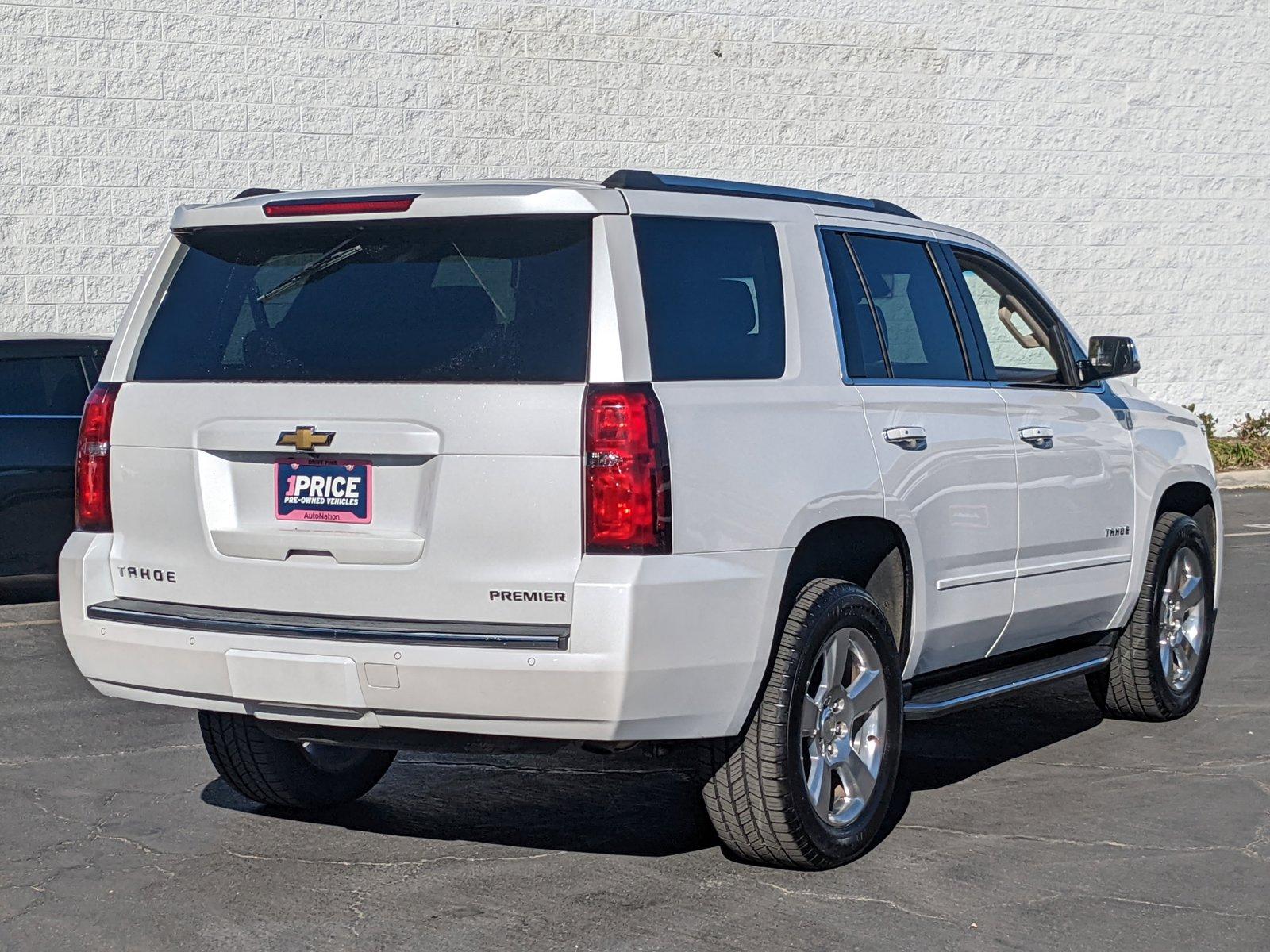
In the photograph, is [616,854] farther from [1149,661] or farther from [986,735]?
[1149,661]

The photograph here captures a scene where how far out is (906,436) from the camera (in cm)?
554

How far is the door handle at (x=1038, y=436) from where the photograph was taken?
20.5 feet

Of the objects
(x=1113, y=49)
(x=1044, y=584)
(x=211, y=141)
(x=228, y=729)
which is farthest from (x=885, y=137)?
(x=228, y=729)

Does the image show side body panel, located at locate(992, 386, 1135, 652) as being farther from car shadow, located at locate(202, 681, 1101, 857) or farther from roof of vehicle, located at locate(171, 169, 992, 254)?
roof of vehicle, located at locate(171, 169, 992, 254)

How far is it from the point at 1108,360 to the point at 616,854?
2.82 m

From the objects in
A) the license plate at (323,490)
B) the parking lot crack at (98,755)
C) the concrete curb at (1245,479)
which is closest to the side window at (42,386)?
the parking lot crack at (98,755)

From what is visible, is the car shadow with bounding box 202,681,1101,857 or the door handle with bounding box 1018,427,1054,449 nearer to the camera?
the car shadow with bounding box 202,681,1101,857

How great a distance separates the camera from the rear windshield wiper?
499 centimetres

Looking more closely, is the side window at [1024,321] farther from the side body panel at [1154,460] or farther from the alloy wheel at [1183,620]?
the alloy wheel at [1183,620]

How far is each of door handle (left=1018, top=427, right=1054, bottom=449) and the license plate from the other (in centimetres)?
258

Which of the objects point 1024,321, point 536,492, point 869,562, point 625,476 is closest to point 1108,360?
point 1024,321

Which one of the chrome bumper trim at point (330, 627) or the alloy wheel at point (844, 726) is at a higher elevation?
the chrome bumper trim at point (330, 627)

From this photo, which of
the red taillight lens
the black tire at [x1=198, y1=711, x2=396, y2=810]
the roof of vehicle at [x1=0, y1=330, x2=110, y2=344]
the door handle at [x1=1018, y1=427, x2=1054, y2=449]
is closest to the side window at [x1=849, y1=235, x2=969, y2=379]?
the door handle at [x1=1018, y1=427, x2=1054, y2=449]

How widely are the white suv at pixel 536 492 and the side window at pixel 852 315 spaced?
12 mm
